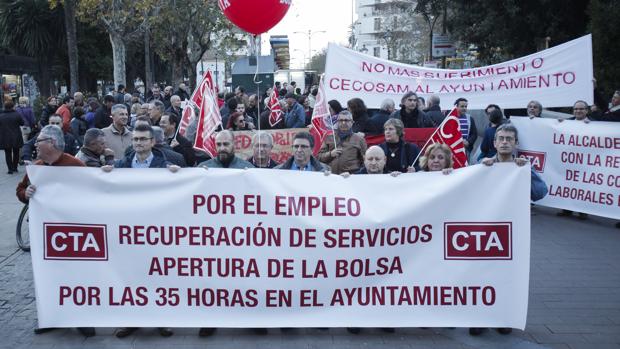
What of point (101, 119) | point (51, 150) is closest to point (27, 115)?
A: point (101, 119)

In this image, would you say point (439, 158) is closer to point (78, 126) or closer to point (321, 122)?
point (321, 122)

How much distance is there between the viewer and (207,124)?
777cm

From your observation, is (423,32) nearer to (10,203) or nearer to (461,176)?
(10,203)

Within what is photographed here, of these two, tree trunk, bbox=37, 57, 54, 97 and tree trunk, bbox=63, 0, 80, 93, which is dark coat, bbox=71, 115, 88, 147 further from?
tree trunk, bbox=37, 57, 54, 97

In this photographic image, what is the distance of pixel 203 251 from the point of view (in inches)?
203

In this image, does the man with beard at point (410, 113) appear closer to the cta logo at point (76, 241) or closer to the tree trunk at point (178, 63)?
the cta logo at point (76, 241)

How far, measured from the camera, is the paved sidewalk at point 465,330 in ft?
17.2

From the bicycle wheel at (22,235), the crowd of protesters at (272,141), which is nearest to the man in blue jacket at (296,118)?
the crowd of protesters at (272,141)

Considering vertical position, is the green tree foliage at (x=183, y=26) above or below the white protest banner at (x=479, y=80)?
above

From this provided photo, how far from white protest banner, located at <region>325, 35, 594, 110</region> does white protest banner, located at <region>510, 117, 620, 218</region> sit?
630 mm

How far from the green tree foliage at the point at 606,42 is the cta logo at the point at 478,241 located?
1295 centimetres

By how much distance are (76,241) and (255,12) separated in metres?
4.20

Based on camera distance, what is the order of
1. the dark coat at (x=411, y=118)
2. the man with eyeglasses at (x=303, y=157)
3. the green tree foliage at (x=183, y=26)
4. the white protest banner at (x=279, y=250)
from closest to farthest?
the white protest banner at (x=279, y=250)
the man with eyeglasses at (x=303, y=157)
the dark coat at (x=411, y=118)
the green tree foliage at (x=183, y=26)

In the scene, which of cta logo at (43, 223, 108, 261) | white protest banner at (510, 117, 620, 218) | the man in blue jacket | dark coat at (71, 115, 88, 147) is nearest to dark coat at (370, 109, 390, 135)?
white protest banner at (510, 117, 620, 218)
